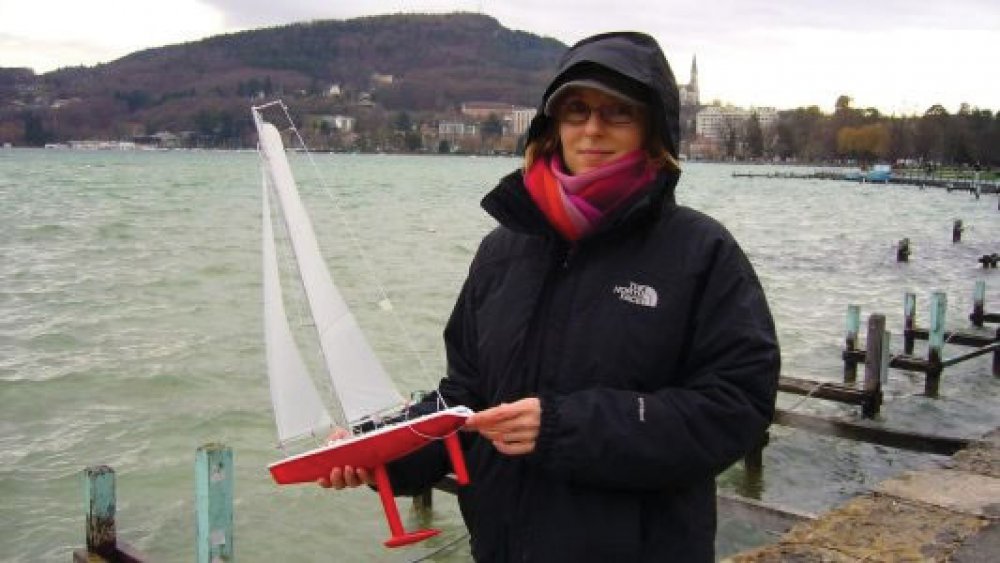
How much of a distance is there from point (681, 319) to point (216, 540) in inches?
164

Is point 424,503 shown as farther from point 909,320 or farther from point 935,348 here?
point 909,320

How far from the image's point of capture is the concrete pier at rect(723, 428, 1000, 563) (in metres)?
5.24

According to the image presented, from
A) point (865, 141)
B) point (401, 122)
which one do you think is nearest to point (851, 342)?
point (865, 141)

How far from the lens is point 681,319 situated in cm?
246

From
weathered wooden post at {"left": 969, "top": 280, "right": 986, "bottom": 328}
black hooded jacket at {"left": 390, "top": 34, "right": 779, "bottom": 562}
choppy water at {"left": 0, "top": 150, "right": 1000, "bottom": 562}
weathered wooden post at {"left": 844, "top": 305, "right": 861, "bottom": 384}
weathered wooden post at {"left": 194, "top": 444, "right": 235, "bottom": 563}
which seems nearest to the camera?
black hooded jacket at {"left": 390, "top": 34, "right": 779, "bottom": 562}

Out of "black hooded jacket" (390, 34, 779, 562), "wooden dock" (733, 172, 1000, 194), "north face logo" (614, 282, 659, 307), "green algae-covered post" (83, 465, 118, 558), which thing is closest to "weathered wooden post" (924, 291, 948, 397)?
"green algae-covered post" (83, 465, 118, 558)

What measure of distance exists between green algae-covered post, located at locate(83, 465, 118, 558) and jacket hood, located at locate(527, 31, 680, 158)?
4.97m

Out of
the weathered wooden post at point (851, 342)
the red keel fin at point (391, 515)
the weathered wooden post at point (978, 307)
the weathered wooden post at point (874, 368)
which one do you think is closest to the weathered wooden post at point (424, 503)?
the weathered wooden post at point (874, 368)

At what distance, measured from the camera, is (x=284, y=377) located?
397cm

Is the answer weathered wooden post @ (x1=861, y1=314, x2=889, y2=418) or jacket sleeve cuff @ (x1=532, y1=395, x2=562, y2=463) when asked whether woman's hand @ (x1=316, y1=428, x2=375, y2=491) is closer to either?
jacket sleeve cuff @ (x1=532, y1=395, x2=562, y2=463)

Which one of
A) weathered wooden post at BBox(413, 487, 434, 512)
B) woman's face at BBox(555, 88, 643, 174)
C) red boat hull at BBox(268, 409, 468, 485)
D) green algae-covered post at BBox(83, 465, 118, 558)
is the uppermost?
woman's face at BBox(555, 88, 643, 174)

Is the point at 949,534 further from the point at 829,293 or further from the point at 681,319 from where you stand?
the point at 829,293

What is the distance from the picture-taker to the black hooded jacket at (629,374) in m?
2.41

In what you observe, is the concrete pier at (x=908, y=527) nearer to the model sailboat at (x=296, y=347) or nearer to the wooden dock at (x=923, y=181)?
the model sailboat at (x=296, y=347)
